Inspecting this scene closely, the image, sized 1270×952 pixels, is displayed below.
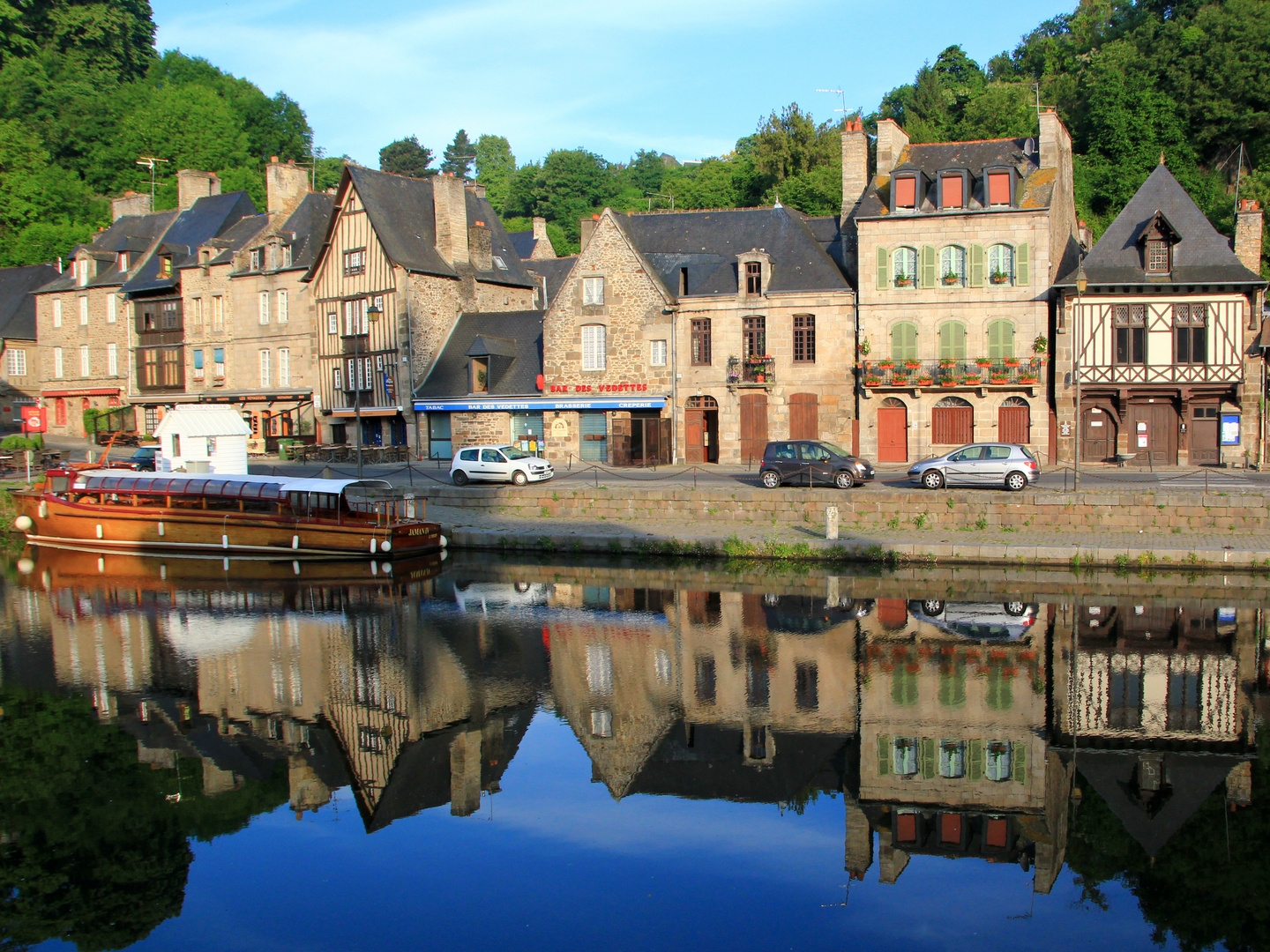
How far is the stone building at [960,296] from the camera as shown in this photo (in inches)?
1187

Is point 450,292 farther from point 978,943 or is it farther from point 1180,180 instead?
point 978,943

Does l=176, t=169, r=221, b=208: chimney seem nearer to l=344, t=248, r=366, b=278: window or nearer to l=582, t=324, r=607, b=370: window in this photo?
l=344, t=248, r=366, b=278: window

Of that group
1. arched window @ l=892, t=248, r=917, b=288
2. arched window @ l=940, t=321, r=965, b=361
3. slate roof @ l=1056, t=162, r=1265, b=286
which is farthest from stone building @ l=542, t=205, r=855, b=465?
slate roof @ l=1056, t=162, r=1265, b=286

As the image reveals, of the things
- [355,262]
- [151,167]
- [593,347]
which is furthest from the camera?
[151,167]

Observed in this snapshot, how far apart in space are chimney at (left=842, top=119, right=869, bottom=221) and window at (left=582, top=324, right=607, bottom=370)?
28.7ft

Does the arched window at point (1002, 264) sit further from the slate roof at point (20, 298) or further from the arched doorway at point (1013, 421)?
the slate roof at point (20, 298)

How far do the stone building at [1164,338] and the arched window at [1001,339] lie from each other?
4.27 feet

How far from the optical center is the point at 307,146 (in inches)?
2854

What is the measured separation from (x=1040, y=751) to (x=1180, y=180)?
111 feet

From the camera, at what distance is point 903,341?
31125 mm

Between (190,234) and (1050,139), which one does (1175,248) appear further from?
(190,234)

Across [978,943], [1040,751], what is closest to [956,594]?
[1040,751]


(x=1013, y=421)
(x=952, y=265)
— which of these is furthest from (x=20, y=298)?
(x=1013, y=421)

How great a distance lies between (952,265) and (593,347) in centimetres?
1151
